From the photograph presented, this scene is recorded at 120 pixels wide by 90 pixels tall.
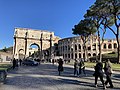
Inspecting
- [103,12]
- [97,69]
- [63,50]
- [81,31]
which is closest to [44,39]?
[63,50]

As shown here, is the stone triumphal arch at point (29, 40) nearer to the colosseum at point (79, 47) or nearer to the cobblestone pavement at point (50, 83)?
the colosseum at point (79, 47)

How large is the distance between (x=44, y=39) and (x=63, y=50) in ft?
42.5

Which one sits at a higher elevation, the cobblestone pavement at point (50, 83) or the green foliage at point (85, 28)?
the green foliage at point (85, 28)

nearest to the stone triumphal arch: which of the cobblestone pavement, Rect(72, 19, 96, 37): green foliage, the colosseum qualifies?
the colosseum

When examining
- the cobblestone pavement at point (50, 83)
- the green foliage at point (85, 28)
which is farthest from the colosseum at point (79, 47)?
the cobblestone pavement at point (50, 83)

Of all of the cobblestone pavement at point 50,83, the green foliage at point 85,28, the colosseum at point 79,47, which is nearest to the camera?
the cobblestone pavement at point 50,83

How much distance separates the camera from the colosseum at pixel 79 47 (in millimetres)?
100750

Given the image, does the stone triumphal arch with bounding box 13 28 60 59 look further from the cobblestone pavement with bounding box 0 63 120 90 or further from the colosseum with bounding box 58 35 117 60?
the cobblestone pavement with bounding box 0 63 120 90

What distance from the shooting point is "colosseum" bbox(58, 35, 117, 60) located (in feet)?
331

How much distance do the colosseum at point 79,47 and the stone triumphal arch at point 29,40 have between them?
7.71m

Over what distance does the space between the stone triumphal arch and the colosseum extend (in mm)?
7711

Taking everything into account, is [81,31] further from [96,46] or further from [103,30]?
[96,46]

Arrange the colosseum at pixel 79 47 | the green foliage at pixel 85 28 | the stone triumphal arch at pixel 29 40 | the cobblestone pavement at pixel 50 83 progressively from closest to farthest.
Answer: the cobblestone pavement at pixel 50 83 < the green foliage at pixel 85 28 < the colosseum at pixel 79 47 < the stone triumphal arch at pixel 29 40

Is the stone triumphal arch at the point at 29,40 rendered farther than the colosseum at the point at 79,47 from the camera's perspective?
Yes
